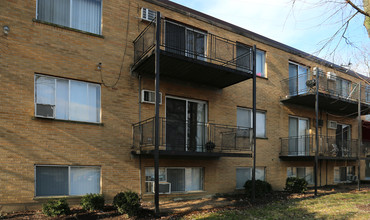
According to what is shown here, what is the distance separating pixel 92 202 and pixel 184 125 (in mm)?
4722

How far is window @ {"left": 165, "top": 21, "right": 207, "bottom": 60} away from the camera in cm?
1115

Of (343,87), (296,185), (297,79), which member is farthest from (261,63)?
(343,87)

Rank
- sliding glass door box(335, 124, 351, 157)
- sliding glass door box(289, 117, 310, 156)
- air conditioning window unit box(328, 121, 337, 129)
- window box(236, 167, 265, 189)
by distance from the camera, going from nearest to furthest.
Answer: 1. window box(236, 167, 265, 189)
2. sliding glass door box(289, 117, 310, 156)
3. sliding glass door box(335, 124, 351, 157)
4. air conditioning window unit box(328, 121, 337, 129)

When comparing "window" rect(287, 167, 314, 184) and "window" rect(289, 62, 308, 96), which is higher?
"window" rect(289, 62, 308, 96)

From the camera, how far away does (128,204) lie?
7.92 meters

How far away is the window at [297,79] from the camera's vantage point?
52.0 ft

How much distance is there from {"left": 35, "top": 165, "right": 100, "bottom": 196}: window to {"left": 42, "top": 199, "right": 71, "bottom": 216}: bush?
83 centimetres

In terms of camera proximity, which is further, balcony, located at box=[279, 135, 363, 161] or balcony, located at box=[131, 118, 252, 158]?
balcony, located at box=[279, 135, 363, 161]

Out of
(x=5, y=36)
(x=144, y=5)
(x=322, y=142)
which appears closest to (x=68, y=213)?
(x=5, y=36)

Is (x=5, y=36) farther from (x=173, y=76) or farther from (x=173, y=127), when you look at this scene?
(x=173, y=127)

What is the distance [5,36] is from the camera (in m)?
8.23

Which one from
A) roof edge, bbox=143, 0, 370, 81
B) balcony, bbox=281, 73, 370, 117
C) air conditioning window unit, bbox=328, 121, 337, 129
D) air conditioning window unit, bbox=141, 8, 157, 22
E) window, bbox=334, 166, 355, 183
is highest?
roof edge, bbox=143, 0, 370, 81

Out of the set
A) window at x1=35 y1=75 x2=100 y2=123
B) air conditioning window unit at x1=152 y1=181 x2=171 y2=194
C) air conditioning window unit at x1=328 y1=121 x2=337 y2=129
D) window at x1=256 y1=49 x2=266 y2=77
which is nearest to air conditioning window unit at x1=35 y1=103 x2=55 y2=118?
window at x1=35 y1=75 x2=100 y2=123

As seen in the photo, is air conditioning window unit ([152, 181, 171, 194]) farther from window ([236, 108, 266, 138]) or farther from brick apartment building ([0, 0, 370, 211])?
window ([236, 108, 266, 138])
